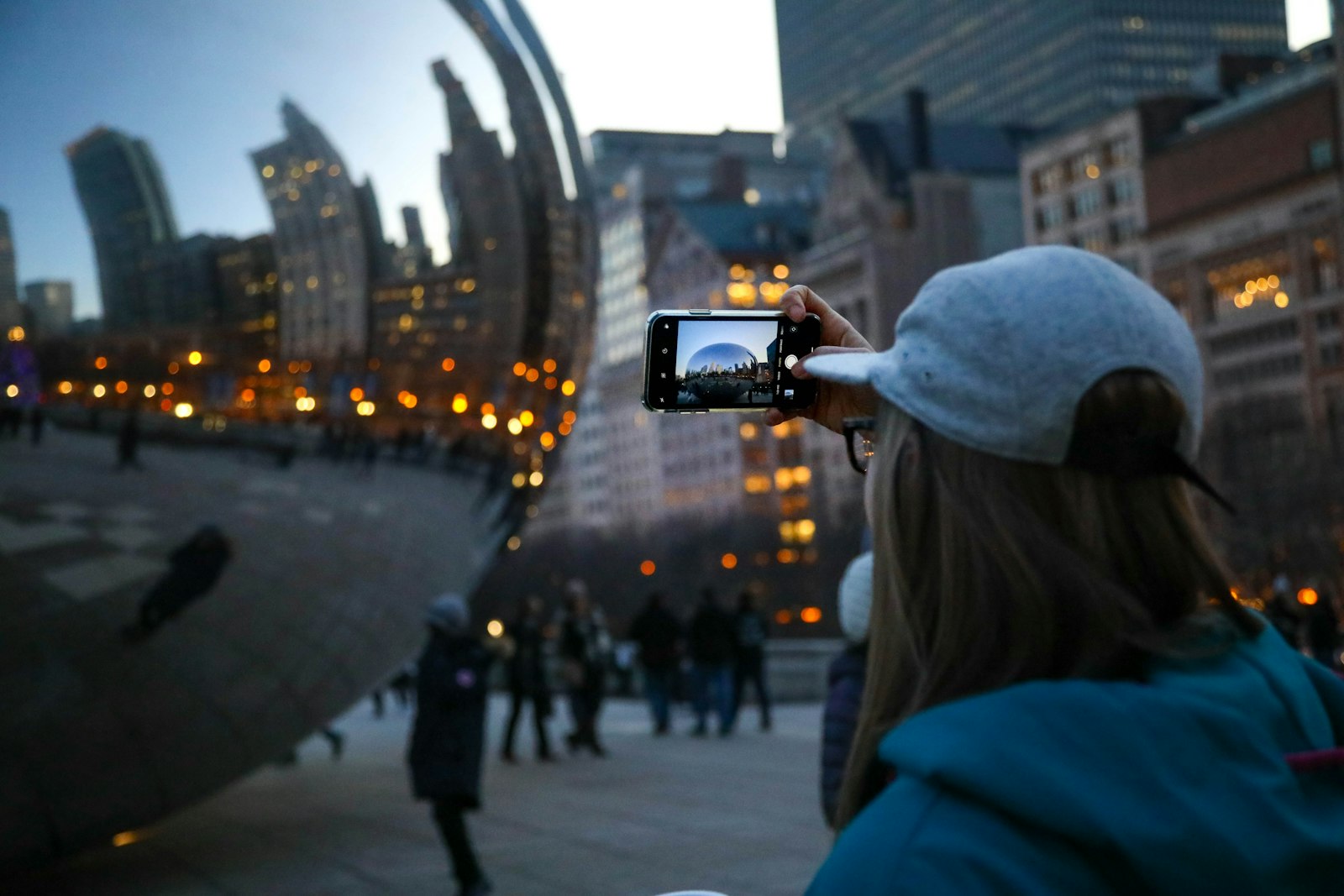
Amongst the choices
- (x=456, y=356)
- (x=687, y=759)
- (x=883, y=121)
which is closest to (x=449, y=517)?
(x=456, y=356)

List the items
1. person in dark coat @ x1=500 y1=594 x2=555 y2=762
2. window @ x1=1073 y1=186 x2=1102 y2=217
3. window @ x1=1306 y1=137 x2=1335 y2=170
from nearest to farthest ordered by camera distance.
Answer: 1. person in dark coat @ x1=500 y1=594 x2=555 y2=762
2. window @ x1=1306 y1=137 x2=1335 y2=170
3. window @ x1=1073 y1=186 x2=1102 y2=217

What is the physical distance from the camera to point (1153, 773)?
3.86 ft

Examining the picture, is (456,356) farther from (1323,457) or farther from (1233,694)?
(1323,457)

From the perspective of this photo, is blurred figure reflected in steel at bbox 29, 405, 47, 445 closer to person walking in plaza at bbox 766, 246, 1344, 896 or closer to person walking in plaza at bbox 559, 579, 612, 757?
person walking in plaza at bbox 766, 246, 1344, 896

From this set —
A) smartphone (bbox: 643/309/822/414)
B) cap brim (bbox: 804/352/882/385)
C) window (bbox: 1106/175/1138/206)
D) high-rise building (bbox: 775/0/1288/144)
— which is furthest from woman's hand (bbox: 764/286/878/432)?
high-rise building (bbox: 775/0/1288/144)

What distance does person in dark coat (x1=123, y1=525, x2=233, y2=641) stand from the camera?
21.5 ft

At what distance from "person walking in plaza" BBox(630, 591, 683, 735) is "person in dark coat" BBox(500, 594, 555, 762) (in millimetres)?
1104

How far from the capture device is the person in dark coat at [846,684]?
5.32 metres

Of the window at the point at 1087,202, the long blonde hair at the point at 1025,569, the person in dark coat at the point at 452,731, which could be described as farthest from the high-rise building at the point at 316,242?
the window at the point at 1087,202

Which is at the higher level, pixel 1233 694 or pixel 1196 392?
pixel 1196 392

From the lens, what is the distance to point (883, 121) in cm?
10494

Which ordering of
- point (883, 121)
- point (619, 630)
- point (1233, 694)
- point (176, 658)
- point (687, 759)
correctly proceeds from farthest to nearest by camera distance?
point (883, 121), point (619, 630), point (687, 759), point (176, 658), point (1233, 694)

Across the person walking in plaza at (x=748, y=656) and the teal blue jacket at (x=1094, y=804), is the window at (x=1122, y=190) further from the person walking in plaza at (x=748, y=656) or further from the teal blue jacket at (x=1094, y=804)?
the teal blue jacket at (x=1094, y=804)

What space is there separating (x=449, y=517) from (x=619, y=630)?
203ft
